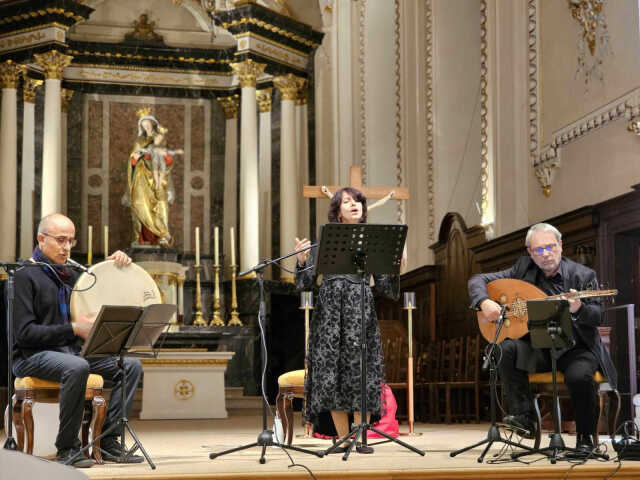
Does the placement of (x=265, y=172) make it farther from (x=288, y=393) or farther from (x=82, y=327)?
(x=82, y=327)

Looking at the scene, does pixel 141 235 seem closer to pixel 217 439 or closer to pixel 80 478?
pixel 217 439

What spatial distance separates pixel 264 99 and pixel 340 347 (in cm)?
1007

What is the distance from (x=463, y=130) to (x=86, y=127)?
6.52 m

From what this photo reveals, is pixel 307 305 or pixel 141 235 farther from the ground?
pixel 141 235

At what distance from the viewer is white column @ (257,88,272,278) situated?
14875mm

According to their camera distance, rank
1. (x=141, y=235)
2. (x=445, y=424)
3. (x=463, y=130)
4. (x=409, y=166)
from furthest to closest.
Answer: (x=141, y=235) → (x=409, y=166) → (x=463, y=130) → (x=445, y=424)

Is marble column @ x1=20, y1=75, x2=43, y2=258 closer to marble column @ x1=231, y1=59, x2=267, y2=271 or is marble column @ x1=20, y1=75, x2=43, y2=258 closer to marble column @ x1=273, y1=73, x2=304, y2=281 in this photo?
marble column @ x1=231, y1=59, x2=267, y2=271

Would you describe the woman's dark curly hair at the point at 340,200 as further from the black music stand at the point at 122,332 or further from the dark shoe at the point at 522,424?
the dark shoe at the point at 522,424

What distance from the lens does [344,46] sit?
1445 centimetres

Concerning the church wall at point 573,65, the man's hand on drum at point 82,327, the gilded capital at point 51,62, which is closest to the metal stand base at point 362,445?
the man's hand on drum at point 82,327

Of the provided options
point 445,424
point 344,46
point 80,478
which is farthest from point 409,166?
point 80,478

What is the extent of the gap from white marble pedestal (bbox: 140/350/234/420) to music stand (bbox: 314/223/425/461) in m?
6.69

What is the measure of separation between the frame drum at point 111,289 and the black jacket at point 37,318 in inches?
5.1

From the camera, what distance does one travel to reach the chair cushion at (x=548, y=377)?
16.6 feet
